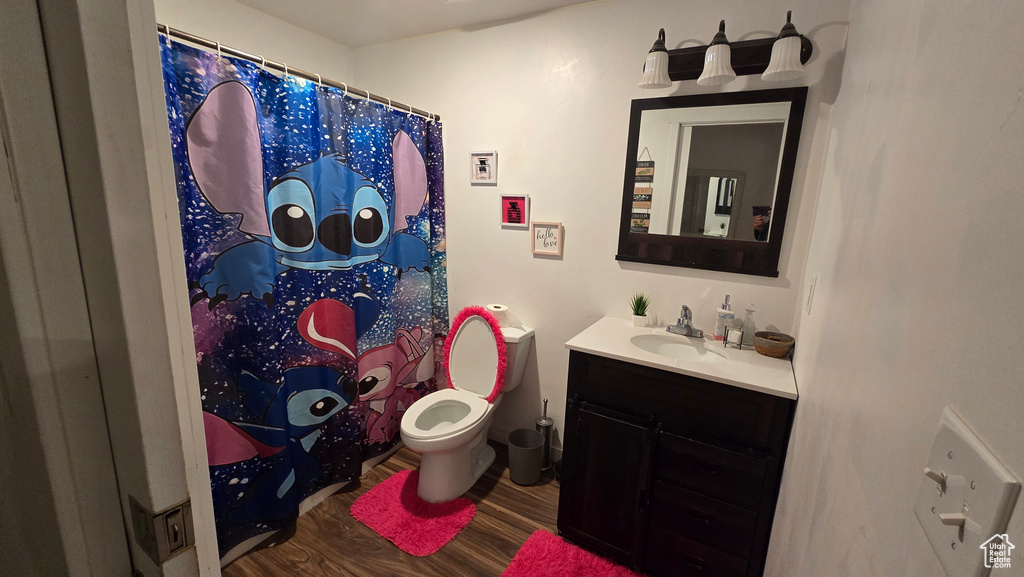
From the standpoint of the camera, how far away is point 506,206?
2.18 m

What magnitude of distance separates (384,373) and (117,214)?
1.85 m

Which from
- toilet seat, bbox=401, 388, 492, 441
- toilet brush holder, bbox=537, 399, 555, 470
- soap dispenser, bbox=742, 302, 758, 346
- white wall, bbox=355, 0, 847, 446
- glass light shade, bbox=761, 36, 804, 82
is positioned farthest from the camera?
toilet brush holder, bbox=537, 399, 555, 470

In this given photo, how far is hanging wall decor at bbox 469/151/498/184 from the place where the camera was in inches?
85.0

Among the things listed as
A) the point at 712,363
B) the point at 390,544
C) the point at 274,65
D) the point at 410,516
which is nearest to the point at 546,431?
the point at 410,516

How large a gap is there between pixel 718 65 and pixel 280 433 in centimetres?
234

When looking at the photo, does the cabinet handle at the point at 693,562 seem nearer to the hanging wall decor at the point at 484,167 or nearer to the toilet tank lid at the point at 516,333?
the toilet tank lid at the point at 516,333

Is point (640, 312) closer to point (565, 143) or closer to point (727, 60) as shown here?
point (565, 143)

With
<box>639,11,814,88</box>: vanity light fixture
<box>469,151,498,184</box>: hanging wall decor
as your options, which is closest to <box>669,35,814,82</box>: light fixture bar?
<box>639,11,814,88</box>: vanity light fixture

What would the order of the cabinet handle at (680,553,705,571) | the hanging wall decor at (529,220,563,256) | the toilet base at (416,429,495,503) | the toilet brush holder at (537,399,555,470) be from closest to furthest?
1. the cabinet handle at (680,553,705,571)
2. the toilet base at (416,429,495,503)
3. the hanging wall decor at (529,220,563,256)
4. the toilet brush holder at (537,399,555,470)

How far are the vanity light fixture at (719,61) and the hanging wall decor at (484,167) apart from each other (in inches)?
42.9

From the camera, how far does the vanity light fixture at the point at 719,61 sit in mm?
1432

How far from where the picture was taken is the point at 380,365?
7.01 feet

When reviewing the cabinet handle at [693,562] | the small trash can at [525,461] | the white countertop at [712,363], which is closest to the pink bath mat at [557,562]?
the cabinet handle at [693,562]

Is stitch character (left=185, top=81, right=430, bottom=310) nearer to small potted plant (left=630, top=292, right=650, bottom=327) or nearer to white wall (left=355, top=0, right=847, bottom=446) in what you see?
white wall (left=355, top=0, right=847, bottom=446)
